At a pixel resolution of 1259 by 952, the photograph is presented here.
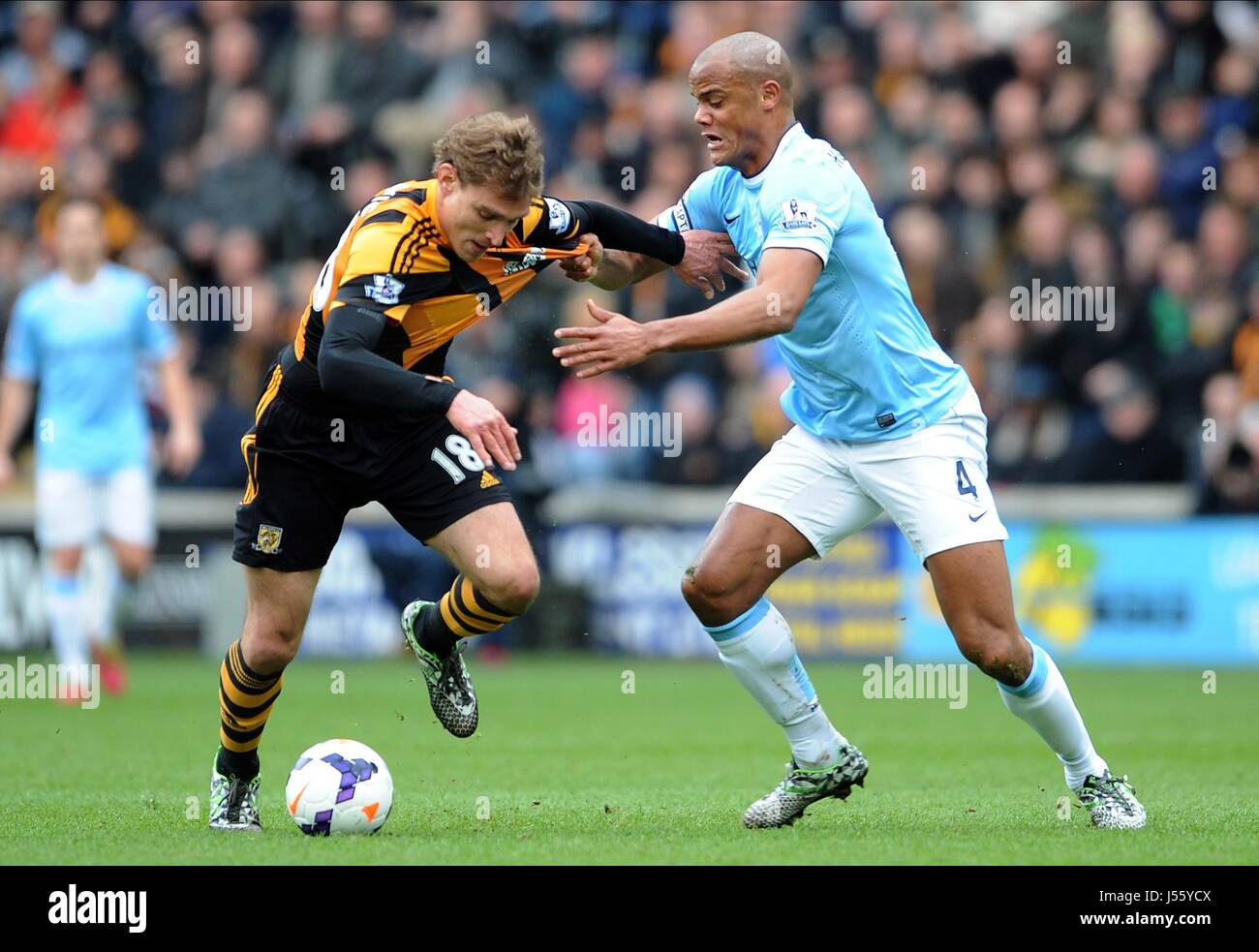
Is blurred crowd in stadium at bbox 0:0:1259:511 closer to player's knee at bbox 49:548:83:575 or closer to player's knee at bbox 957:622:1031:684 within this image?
player's knee at bbox 49:548:83:575

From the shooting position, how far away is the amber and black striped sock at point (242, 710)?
6.84 metres

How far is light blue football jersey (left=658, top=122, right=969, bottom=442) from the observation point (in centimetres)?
673

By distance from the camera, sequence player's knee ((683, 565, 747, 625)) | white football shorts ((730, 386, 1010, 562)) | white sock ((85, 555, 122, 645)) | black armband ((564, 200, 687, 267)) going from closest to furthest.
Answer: white football shorts ((730, 386, 1010, 562))
player's knee ((683, 565, 747, 625))
black armband ((564, 200, 687, 267))
white sock ((85, 555, 122, 645))

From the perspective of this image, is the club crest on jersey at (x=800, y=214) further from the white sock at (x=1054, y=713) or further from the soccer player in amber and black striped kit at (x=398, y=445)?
the white sock at (x=1054, y=713)

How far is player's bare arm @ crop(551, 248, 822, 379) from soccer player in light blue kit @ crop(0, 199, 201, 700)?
21.0 ft

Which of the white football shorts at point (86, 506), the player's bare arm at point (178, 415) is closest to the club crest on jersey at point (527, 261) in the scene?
the player's bare arm at point (178, 415)

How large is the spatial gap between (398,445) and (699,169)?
973 centimetres

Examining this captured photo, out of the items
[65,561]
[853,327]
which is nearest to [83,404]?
[65,561]
